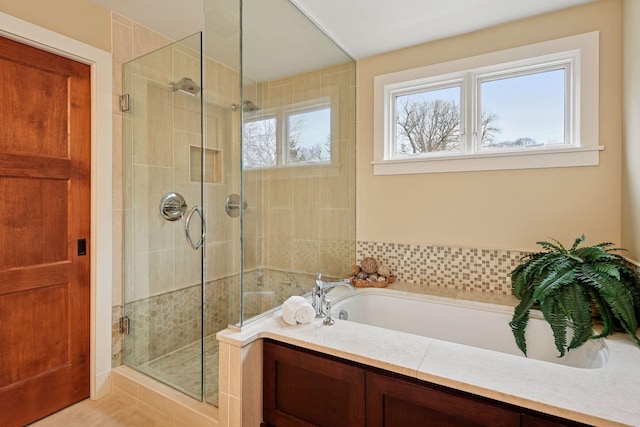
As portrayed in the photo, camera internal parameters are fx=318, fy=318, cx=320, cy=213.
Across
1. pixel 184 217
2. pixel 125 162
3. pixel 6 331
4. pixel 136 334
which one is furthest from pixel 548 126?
pixel 6 331

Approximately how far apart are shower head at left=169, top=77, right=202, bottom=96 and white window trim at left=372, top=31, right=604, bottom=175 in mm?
1344

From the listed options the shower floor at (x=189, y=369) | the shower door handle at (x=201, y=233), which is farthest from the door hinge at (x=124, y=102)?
the shower floor at (x=189, y=369)

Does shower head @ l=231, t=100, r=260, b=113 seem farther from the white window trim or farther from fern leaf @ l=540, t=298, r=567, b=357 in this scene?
fern leaf @ l=540, t=298, r=567, b=357

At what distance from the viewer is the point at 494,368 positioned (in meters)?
1.16

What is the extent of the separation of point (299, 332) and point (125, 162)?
1.68 meters

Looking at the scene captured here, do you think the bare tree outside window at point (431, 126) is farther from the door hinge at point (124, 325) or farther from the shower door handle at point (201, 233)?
the door hinge at point (124, 325)

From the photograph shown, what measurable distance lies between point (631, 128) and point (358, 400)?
198 cm

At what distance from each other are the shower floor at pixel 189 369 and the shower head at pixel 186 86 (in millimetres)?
1508

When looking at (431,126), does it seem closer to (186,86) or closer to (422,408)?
(186,86)

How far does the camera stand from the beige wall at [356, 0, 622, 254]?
73.7 inches

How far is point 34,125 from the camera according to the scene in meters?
1.78

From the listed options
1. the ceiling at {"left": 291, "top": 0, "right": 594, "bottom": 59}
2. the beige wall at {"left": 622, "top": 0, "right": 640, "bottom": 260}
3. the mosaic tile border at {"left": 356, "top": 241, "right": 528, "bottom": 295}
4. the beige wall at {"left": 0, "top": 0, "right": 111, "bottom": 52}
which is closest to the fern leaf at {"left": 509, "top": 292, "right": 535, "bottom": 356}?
the mosaic tile border at {"left": 356, "top": 241, "right": 528, "bottom": 295}

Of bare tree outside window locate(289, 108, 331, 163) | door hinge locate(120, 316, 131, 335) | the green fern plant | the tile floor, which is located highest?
bare tree outside window locate(289, 108, 331, 163)

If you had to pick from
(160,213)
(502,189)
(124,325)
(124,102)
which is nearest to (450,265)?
(502,189)
